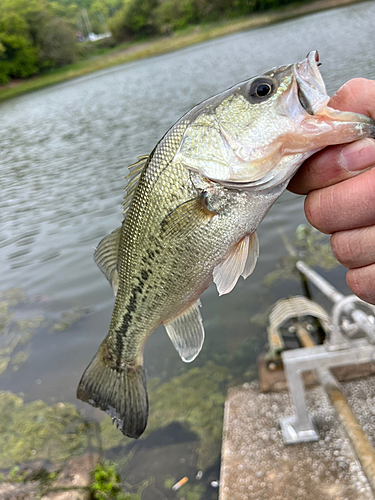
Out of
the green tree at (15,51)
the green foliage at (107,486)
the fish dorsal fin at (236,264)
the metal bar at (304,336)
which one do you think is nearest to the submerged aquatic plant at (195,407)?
the green foliage at (107,486)

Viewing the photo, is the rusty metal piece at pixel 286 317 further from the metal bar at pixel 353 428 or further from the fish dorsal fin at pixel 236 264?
the fish dorsal fin at pixel 236 264

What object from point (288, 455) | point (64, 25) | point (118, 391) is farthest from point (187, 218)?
point (64, 25)

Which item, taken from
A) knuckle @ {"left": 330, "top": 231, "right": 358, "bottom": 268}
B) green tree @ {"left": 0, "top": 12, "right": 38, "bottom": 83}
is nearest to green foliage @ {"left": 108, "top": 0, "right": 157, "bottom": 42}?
green tree @ {"left": 0, "top": 12, "right": 38, "bottom": 83}

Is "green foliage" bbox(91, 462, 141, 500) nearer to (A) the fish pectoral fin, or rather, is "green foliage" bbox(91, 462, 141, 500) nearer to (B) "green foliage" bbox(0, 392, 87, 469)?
(B) "green foliage" bbox(0, 392, 87, 469)

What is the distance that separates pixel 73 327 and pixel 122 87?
87.1 feet

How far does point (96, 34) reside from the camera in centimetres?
11088

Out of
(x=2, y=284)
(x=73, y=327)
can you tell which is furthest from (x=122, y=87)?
(x=73, y=327)

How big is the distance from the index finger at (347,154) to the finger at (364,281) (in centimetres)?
38

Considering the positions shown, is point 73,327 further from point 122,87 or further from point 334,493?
point 122,87

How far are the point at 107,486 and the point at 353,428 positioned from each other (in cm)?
240

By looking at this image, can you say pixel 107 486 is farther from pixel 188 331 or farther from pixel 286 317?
pixel 286 317

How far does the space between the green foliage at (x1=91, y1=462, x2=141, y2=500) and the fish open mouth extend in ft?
12.3

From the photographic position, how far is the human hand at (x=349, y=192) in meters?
1.32

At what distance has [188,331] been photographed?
1.97m
